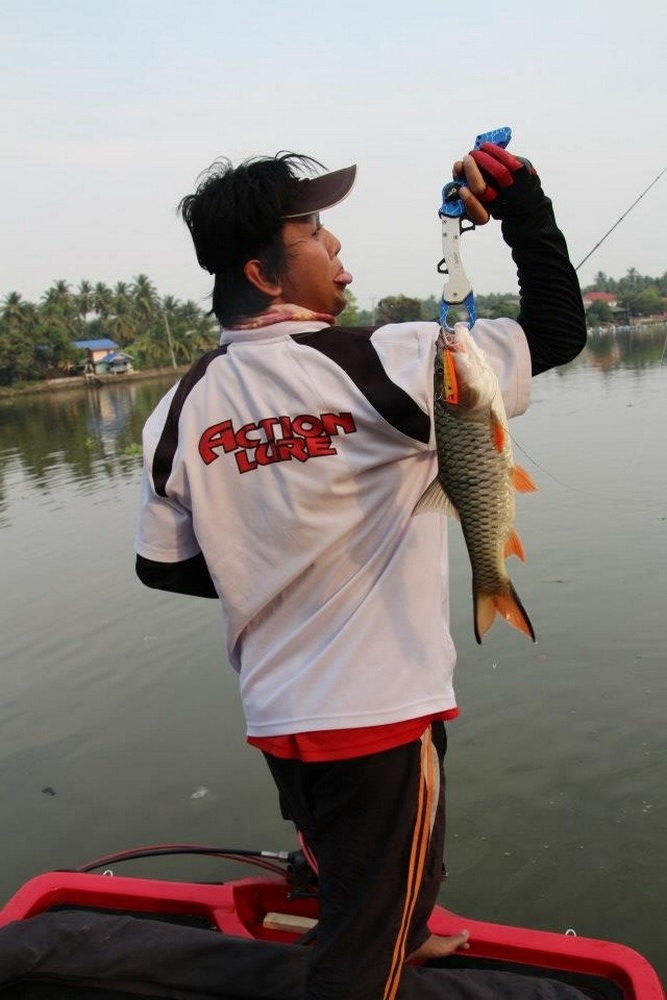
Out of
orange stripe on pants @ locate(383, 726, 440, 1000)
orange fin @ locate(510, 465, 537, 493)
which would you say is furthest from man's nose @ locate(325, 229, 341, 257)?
orange stripe on pants @ locate(383, 726, 440, 1000)

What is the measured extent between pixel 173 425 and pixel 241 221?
498mm

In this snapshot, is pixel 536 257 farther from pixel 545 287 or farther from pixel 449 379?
pixel 449 379

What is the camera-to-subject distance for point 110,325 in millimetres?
76312

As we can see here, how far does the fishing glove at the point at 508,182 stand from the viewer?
170cm

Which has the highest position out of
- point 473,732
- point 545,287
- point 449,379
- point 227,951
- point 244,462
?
point 545,287

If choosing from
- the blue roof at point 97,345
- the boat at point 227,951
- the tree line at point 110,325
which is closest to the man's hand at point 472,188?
the boat at point 227,951

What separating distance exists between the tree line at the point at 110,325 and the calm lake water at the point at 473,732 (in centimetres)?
4564

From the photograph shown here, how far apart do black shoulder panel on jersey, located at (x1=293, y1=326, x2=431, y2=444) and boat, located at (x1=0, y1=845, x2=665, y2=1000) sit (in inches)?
58.0

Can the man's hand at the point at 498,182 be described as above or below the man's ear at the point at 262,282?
above

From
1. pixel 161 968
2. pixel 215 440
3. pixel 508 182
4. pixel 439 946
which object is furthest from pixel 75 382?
pixel 508 182

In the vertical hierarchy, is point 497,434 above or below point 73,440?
above

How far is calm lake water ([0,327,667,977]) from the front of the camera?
3535 millimetres

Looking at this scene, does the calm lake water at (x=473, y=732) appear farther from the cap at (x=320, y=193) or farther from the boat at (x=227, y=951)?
the cap at (x=320, y=193)

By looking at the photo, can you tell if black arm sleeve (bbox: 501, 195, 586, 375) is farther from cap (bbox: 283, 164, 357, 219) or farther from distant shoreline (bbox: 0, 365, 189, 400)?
distant shoreline (bbox: 0, 365, 189, 400)
